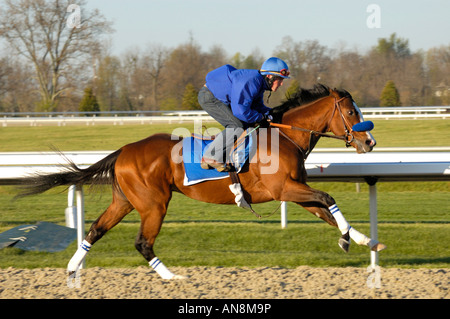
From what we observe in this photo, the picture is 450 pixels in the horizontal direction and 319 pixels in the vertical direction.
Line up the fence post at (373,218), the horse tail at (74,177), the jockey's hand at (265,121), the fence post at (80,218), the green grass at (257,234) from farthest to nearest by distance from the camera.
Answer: the green grass at (257,234) → the fence post at (80,218) → the fence post at (373,218) → the horse tail at (74,177) → the jockey's hand at (265,121)

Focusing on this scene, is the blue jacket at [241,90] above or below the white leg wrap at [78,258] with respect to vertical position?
above

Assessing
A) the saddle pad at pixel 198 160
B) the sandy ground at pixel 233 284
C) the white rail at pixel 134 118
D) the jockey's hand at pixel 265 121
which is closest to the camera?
the sandy ground at pixel 233 284

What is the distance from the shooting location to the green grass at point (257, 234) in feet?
19.2

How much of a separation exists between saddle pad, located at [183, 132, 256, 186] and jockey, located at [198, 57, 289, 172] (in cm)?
7

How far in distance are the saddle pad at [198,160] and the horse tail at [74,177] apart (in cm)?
60

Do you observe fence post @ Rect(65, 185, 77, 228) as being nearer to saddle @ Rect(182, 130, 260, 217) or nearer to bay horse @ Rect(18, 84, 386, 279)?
bay horse @ Rect(18, 84, 386, 279)

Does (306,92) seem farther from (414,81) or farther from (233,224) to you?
(414,81)

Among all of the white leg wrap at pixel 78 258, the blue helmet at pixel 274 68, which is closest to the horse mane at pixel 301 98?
the blue helmet at pixel 274 68

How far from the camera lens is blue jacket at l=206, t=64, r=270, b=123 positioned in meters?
4.64

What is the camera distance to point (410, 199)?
984cm

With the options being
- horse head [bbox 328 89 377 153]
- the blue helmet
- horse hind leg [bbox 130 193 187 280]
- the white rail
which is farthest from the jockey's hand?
the white rail

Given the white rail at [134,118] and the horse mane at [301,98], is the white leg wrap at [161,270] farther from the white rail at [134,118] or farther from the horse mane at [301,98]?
the white rail at [134,118]

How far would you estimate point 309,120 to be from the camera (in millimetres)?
4977

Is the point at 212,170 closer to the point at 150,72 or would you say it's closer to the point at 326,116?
the point at 326,116
